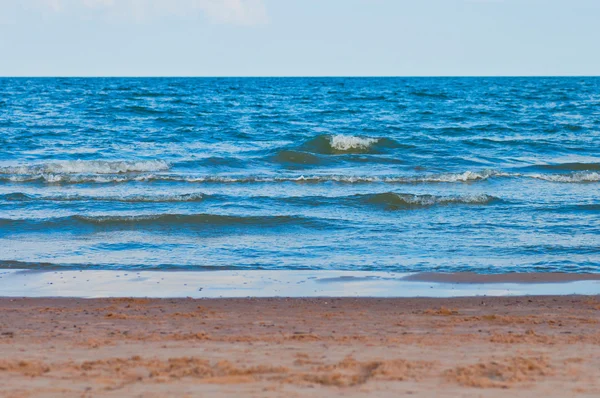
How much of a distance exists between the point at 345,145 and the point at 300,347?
17.4 meters

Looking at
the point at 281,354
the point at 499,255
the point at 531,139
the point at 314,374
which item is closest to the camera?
the point at 314,374

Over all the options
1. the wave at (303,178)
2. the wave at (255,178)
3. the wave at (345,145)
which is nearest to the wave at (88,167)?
the wave at (303,178)

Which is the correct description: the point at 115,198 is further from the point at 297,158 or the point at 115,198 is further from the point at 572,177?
the point at 572,177

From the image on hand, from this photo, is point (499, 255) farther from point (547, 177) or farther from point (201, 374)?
point (547, 177)

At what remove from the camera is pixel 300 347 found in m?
Answer: 5.25

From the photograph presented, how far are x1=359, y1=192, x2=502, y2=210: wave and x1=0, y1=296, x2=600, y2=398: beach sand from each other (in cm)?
583

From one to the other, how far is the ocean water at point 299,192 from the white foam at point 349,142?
3.5 inches

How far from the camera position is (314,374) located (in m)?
4.59

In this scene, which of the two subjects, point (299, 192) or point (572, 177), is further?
point (572, 177)

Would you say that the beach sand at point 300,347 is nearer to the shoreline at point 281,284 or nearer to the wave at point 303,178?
the shoreline at point 281,284

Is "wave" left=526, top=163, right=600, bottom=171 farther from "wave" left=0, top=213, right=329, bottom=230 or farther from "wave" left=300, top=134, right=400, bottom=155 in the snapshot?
"wave" left=0, top=213, right=329, bottom=230

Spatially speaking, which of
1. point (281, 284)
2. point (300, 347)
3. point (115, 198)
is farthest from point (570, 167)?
point (300, 347)

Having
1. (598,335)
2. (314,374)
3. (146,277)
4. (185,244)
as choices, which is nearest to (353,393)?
(314,374)

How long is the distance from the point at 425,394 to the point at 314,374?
0.71 meters
